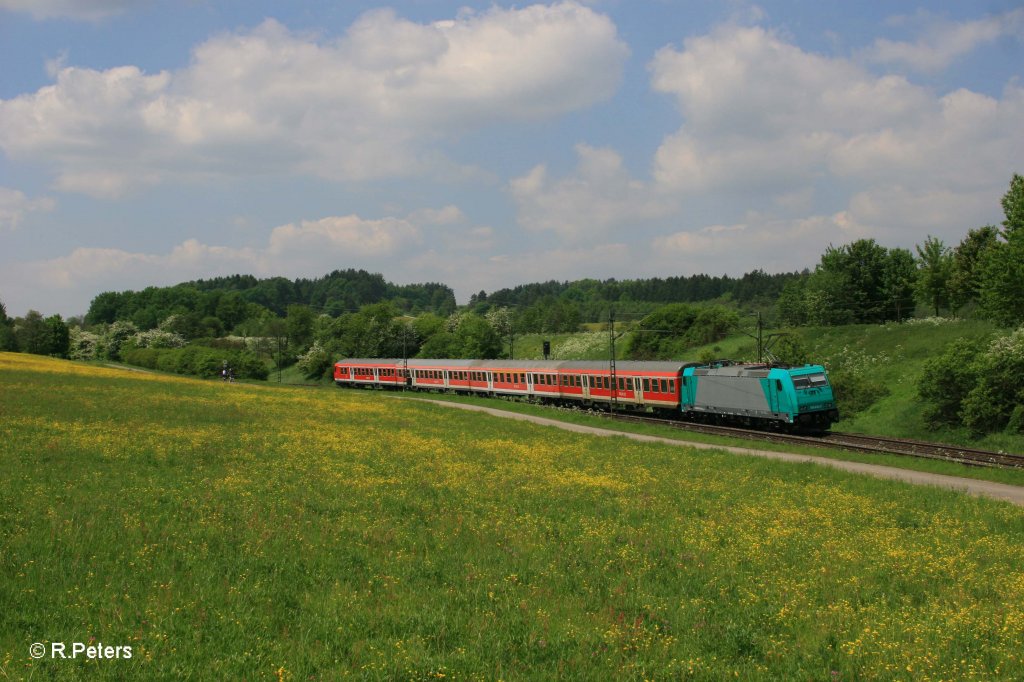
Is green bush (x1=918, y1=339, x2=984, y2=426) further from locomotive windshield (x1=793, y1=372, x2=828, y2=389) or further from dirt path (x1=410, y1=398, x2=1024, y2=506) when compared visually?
dirt path (x1=410, y1=398, x2=1024, y2=506)

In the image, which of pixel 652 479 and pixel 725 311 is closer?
pixel 652 479

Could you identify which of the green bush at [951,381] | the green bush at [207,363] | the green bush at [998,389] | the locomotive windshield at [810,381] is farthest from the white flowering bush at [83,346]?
the green bush at [998,389]

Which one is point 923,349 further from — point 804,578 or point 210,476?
point 210,476

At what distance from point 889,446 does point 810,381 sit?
17.9 ft

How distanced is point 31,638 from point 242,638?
2.56 meters

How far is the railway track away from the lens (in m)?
29.8

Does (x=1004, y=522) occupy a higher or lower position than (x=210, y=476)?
lower

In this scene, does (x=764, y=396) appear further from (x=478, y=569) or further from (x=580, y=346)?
(x=580, y=346)

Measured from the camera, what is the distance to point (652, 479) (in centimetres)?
2297

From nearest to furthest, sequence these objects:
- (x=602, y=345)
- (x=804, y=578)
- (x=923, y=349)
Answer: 1. (x=804, y=578)
2. (x=923, y=349)
3. (x=602, y=345)

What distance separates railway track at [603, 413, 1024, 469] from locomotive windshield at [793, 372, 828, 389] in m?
2.71

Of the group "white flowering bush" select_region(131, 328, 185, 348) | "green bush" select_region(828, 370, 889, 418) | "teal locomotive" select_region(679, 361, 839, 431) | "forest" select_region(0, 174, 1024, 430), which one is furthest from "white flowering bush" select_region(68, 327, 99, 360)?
"green bush" select_region(828, 370, 889, 418)

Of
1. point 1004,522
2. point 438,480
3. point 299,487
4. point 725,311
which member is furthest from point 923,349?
point 299,487

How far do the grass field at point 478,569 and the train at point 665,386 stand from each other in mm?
15700
